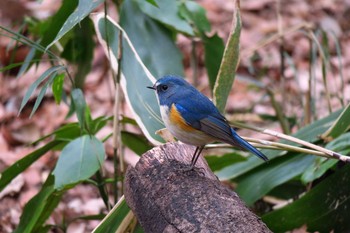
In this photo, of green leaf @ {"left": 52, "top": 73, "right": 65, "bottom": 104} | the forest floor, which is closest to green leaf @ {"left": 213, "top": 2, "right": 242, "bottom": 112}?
green leaf @ {"left": 52, "top": 73, "right": 65, "bottom": 104}

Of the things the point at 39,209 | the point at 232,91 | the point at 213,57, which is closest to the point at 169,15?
the point at 213,57

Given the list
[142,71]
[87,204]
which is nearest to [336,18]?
[87,204]

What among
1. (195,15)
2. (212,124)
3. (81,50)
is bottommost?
(212,124)

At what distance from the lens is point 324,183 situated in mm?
3766

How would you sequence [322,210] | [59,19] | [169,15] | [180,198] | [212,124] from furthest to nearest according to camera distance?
[59,19] → [169,15] → [322,210] → [212,124] → [180,198]

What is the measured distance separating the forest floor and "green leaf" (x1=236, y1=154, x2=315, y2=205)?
64 centimetres

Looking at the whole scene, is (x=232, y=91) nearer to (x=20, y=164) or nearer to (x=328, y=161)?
(x=328, y=161)

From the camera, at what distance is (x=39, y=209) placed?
3740 mm

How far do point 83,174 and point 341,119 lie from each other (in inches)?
53.6

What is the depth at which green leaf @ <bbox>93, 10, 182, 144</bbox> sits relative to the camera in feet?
11.8

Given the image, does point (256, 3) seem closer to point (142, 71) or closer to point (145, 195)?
point (142, 71)

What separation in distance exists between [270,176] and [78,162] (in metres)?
1.21

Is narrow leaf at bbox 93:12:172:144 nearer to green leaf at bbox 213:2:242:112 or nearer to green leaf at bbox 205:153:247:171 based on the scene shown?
green leaf at bbox 213:2:242:112

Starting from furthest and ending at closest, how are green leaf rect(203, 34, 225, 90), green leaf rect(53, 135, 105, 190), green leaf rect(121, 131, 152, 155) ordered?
green leaf rect(203, 34, 225, 90) → green leaf rect(121, 131, 152, 155) → green leaf rect(53, 135, 105, 190)
